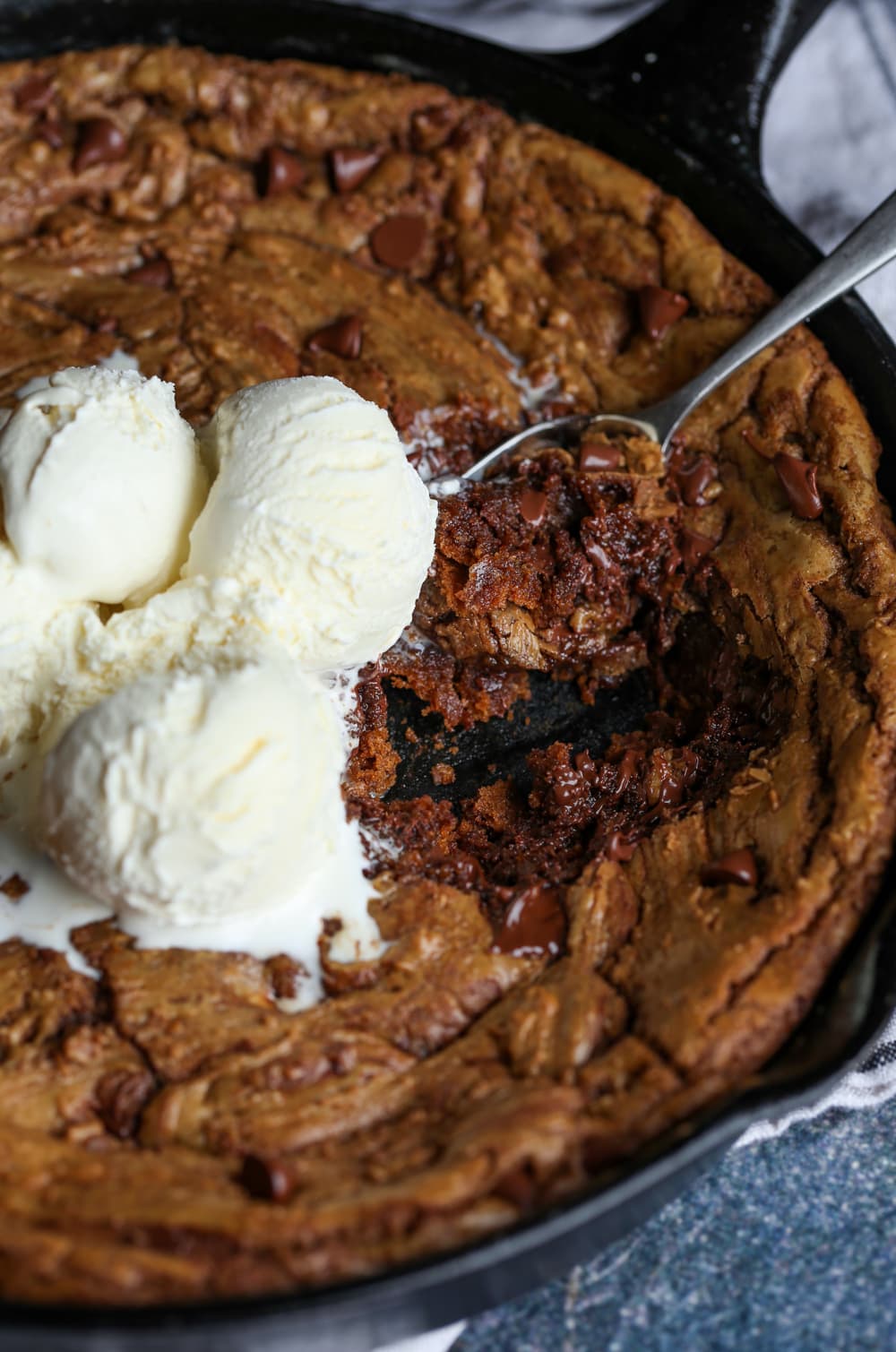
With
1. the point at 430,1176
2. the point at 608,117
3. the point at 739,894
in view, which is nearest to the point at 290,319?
the point at 608,117

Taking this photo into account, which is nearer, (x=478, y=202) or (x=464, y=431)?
(x=464, y=431)

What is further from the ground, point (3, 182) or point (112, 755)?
point (3, 182)

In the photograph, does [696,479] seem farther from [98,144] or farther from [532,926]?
[98,144]

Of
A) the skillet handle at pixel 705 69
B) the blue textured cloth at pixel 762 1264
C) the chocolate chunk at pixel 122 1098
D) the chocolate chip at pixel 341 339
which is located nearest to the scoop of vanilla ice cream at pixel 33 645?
the chocolate chunk at pixel 122 1098

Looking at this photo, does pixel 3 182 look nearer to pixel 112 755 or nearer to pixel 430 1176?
pixel 112 755

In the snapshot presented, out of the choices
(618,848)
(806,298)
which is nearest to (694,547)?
(806,298)

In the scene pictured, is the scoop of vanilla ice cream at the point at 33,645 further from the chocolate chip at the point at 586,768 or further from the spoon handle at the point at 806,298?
the spoon handle at the point at 806,298

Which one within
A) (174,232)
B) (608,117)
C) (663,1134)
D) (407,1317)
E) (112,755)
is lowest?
(407,1317)

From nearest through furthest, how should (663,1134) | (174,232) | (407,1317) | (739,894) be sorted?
(407,1317), (663,1134), (739,894), (174,232)
